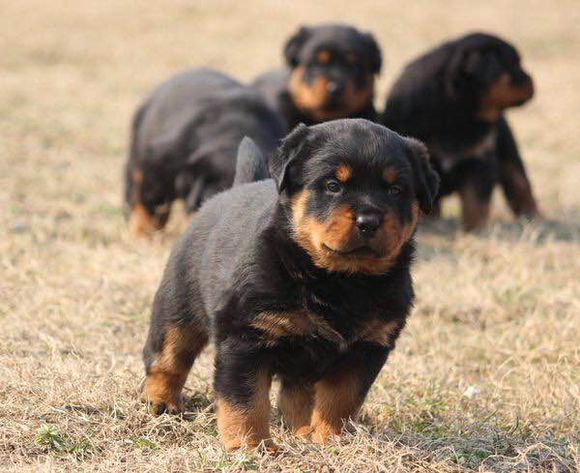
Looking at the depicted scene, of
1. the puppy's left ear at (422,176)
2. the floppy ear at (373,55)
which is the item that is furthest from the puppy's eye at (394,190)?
the floppy ear at (373,55)

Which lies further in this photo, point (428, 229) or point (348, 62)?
point (428, 229)

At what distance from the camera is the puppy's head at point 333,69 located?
7.32 meters

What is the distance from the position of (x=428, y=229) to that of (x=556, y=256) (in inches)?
53.9

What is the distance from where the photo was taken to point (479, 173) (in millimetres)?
7871

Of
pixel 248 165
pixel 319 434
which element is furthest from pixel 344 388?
pixel 248 165

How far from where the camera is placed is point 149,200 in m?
6.81

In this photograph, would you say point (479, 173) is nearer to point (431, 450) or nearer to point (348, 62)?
point (348, 62)

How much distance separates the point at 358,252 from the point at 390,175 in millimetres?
273

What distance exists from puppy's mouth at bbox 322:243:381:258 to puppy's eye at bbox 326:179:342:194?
7.2 inches

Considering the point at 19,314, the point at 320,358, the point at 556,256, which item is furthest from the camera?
the point at 556,256

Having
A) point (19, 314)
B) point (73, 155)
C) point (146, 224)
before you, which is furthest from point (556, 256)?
point (73, 155)

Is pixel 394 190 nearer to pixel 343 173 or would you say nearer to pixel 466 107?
pixel 343 173

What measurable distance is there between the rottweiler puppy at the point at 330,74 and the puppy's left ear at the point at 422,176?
12.8ft

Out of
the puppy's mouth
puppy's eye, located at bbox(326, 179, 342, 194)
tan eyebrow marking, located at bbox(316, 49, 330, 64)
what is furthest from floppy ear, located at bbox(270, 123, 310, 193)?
tan eyebrow marking, located at bbox(316, 49, 330, 64)
